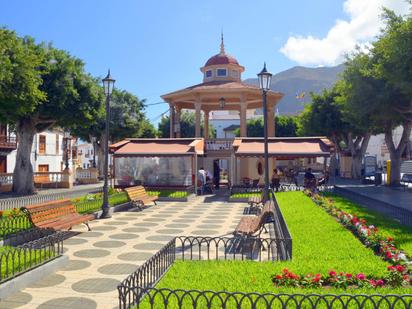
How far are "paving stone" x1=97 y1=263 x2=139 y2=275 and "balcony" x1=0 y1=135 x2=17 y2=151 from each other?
Answer: 29.9 metres

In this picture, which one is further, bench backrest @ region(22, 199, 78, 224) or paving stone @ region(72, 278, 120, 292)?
bench backrest @ region(22, 199, 78, 224)

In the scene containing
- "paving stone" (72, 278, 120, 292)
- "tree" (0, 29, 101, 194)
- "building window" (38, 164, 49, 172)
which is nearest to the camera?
"paving stone" (72, 278, 120, 292)

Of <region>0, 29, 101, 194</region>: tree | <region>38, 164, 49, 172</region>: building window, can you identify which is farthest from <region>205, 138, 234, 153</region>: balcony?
<region>38, 164, 49, 172</region>: building window

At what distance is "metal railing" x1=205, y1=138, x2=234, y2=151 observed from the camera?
30328 mm

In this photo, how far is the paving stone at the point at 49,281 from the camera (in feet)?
22.7

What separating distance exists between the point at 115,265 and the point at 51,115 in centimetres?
1783

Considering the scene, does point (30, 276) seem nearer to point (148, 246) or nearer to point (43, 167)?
point (148, 246)

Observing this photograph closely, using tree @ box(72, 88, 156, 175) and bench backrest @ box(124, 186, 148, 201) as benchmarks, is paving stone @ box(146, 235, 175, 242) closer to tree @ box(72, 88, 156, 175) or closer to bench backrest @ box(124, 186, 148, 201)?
bench backrest @ box(124, 186, 148, 201)

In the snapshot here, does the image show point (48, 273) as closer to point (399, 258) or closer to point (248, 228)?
point (248, 228)

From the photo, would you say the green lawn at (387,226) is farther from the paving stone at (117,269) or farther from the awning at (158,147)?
the awning at (158,147)

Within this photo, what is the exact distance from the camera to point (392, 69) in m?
17.7

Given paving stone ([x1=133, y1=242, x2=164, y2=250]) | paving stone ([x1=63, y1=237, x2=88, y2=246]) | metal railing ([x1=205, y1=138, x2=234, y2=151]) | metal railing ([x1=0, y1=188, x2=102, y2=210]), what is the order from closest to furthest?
paving stone ([x1=133, y1=242, x2=164, y2=250]), paving stone ([x1=63, y1=237, x2=88, y2=246]), metal railing ([x1=0, y1=188, x2=102, y2=210]), metal railing ([x1=205, y1=138, x2=234, y2=151])

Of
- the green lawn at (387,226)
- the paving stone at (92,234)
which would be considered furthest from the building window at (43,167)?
the green lawn at (387,226)

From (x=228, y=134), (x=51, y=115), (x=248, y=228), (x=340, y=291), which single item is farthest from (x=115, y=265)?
(x=228, y=134)
